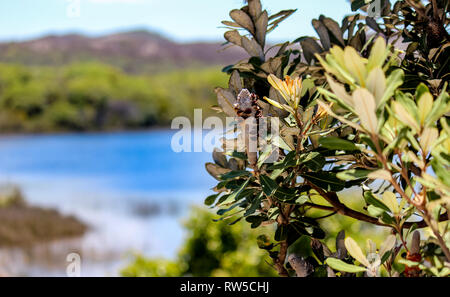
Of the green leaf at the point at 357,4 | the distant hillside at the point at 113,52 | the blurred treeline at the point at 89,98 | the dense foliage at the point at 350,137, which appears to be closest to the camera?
the dense foliage at the point at 350,137

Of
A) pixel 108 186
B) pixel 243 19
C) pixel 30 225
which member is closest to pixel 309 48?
pixel 243 19

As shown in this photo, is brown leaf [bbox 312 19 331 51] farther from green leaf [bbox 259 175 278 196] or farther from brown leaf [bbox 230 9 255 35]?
green leaf [bbox 259 175 278 196]

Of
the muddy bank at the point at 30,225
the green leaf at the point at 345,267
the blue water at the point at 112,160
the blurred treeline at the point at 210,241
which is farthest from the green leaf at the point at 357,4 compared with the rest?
the blue water at the point at 112,160

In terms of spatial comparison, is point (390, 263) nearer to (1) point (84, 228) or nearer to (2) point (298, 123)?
(2) point (298, 123)

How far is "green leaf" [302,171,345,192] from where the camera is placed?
0.53m

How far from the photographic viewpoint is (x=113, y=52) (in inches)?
967

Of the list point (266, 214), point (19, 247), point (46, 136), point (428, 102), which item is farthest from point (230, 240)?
point (46, 136)

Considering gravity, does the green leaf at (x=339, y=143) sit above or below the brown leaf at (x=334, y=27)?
below

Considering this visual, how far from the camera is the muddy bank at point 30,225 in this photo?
757 cm

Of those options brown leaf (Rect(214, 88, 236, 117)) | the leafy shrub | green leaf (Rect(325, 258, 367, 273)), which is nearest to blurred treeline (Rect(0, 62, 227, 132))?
the leafy shrub

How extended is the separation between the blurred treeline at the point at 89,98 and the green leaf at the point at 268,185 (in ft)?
54.1

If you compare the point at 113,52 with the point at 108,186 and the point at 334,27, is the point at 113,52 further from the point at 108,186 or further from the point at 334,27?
the point at 334,27

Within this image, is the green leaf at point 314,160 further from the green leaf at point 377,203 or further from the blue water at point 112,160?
the blue water at point 112,160

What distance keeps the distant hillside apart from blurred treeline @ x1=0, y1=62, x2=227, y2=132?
3.26ft
